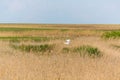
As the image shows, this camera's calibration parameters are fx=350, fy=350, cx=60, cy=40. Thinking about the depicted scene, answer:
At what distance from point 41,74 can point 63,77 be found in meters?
A: 0.53

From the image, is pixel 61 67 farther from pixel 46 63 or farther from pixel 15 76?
pixel 15 76

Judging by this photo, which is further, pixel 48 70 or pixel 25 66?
pixel 25 66

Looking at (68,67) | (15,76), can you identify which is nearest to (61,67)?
(68,67)

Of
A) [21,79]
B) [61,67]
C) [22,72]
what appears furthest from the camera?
[61,67]

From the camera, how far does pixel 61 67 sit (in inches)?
329

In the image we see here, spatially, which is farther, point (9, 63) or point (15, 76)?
point (9, 63)

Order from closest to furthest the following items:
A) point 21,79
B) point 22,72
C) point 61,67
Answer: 1. point 21,79
2. point 22,72
3. point 61,67

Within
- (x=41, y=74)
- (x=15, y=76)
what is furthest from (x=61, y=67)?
(x=15, y=76)

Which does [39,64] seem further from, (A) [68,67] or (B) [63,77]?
(B) [63,77]

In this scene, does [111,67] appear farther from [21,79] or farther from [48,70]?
[21,79]

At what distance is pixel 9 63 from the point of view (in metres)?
8.85

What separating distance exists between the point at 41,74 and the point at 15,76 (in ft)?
1.93

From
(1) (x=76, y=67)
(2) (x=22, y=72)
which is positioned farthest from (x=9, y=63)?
(1) (x=76, y=67)

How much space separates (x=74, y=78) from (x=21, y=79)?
3.76 feet
